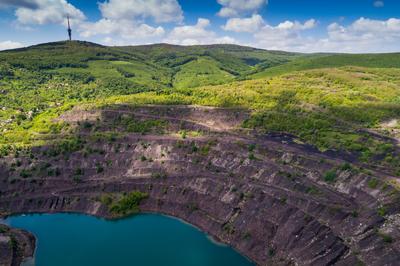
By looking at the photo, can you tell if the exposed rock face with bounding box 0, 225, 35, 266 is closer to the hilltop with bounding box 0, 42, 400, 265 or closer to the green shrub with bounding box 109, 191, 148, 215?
the hilltop with bounding box 0, 42, 400, 265

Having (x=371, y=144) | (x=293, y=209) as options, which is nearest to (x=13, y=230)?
(x=293, y=209)

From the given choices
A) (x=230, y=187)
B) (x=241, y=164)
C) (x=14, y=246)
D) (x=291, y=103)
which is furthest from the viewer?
(x=291, y=103)

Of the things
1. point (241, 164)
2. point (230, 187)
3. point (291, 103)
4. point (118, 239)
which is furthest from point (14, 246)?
point (291, 103)

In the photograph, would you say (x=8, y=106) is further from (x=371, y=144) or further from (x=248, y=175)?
(x=371, y=144)

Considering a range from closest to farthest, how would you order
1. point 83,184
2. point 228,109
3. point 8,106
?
point 83,184 < point 228,109 < point 8,106

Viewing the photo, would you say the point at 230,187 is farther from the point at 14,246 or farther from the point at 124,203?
the point at 14,246
